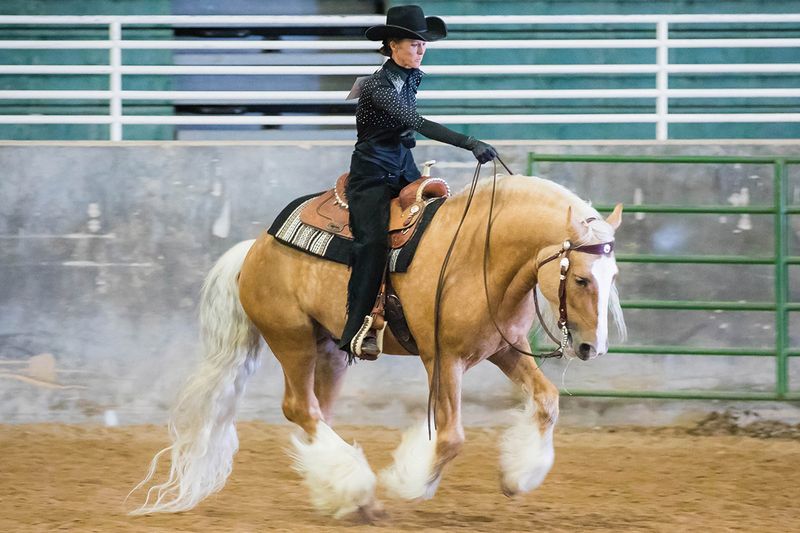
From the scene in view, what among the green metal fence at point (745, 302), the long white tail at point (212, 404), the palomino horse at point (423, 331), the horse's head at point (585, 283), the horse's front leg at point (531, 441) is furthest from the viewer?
the green metal fence at point (745, 302)

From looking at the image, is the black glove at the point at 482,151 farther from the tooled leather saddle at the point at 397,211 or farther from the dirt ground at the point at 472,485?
the dirt ground at the point at 472,485

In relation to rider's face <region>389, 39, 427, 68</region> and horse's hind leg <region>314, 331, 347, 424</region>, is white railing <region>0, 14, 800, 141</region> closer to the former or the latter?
horse's hind leg <region>314, 331, 347, 424</region>

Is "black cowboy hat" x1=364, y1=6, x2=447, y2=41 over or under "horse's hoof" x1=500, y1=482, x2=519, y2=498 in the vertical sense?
over

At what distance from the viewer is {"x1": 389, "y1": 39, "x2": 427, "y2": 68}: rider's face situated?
4.82 metres

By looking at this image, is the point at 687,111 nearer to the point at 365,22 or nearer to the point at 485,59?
the point at 485,59

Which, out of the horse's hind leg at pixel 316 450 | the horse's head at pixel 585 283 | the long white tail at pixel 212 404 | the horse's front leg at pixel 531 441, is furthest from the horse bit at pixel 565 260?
the long white tail at pixel 212 404

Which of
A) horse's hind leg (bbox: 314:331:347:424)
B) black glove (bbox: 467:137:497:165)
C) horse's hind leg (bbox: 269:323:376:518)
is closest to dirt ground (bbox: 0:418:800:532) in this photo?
horse's hind leg (bbox: 269:323:376:518)

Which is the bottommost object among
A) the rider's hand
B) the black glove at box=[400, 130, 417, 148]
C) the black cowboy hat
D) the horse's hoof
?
the horse's hoof

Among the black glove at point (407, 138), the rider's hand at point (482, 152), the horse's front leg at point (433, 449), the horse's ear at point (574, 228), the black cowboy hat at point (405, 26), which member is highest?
the black cowboy hat at point (405, 26)

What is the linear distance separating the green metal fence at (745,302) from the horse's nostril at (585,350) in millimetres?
2916

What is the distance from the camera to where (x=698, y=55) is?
9227 mm

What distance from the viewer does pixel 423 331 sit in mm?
4715

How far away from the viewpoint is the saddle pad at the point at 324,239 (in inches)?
190

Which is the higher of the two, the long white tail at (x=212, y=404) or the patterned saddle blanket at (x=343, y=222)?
the patterned saddle blanket at (x=343, y=222)
